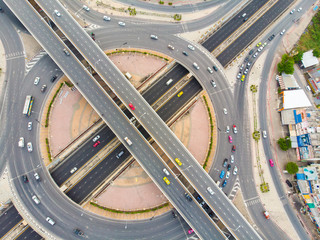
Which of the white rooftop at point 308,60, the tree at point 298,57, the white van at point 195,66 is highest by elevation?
the white van at point 195,66

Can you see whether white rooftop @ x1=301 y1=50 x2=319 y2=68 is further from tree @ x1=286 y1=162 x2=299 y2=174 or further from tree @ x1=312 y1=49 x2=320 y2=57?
tree @ x1=286 y1=162 x2=299 y2=174

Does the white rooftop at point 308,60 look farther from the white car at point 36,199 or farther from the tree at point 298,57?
the white car at point 36,199

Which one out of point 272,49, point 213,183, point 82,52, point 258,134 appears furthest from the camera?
point 272,49

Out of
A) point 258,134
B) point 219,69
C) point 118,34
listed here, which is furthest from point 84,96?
point 258,134

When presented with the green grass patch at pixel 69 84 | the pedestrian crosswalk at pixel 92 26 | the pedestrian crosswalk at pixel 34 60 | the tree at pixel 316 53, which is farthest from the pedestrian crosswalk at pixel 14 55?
the tree at pixel 316 53

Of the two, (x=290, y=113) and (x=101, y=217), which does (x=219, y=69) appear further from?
(x=101, y=217)
